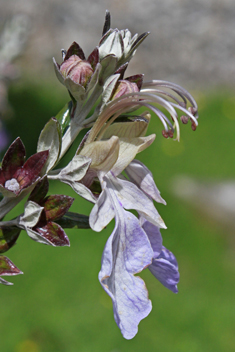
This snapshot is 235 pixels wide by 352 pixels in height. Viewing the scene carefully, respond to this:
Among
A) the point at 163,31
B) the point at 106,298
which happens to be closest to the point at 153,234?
the point at 106,298

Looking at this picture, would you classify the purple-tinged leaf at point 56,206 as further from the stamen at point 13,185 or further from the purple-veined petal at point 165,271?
the purple-veined petal at point 165,271

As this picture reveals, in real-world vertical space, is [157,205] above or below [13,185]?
below

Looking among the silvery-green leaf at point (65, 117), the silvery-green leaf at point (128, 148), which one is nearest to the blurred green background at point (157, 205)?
the silvery-green leaf at point (65, 117)

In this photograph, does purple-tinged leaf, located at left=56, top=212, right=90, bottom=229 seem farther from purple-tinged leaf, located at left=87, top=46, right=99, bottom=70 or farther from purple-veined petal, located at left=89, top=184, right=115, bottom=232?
purple-tinged leaf, located at left=87, top=46, right=99, bottom=70

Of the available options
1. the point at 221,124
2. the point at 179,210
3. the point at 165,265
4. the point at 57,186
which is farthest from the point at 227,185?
the point at 165,265

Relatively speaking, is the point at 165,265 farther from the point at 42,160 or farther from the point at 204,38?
the point at 204,38

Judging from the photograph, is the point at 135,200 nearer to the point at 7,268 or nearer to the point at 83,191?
the point at 83,191

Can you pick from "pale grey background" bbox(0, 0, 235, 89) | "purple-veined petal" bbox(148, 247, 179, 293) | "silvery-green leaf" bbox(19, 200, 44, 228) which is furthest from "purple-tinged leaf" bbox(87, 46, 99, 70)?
"pale grey background" bbox(0, 0, 235, 89)
